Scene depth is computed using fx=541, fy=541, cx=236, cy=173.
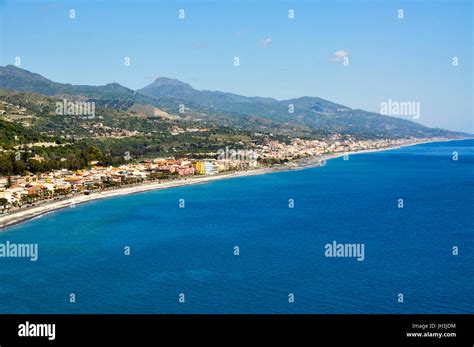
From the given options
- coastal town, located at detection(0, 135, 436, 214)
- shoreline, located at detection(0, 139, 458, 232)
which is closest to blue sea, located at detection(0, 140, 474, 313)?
shoreline, located at detection(0, 139, 458, 232)

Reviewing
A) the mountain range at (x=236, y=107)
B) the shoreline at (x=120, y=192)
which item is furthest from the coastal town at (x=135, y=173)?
the mountain range at (x=236, y=107)

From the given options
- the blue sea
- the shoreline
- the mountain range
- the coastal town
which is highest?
the mountain range

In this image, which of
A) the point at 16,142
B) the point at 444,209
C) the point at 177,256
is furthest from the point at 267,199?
the point at 16,142

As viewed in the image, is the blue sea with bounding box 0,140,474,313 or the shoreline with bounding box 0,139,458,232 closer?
the blue sea with bounding box 0,140,474,313

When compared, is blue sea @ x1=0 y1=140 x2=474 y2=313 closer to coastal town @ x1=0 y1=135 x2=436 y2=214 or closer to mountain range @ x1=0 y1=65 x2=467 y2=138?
coastal town @ x1=0 y1=135 x2=436 y2=214

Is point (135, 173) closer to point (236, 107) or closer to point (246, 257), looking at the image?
point (246, 257)

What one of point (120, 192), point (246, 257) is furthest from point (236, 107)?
point (246, 257)

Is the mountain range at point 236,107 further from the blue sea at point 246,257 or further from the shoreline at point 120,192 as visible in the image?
the blue sea at point 246,257
